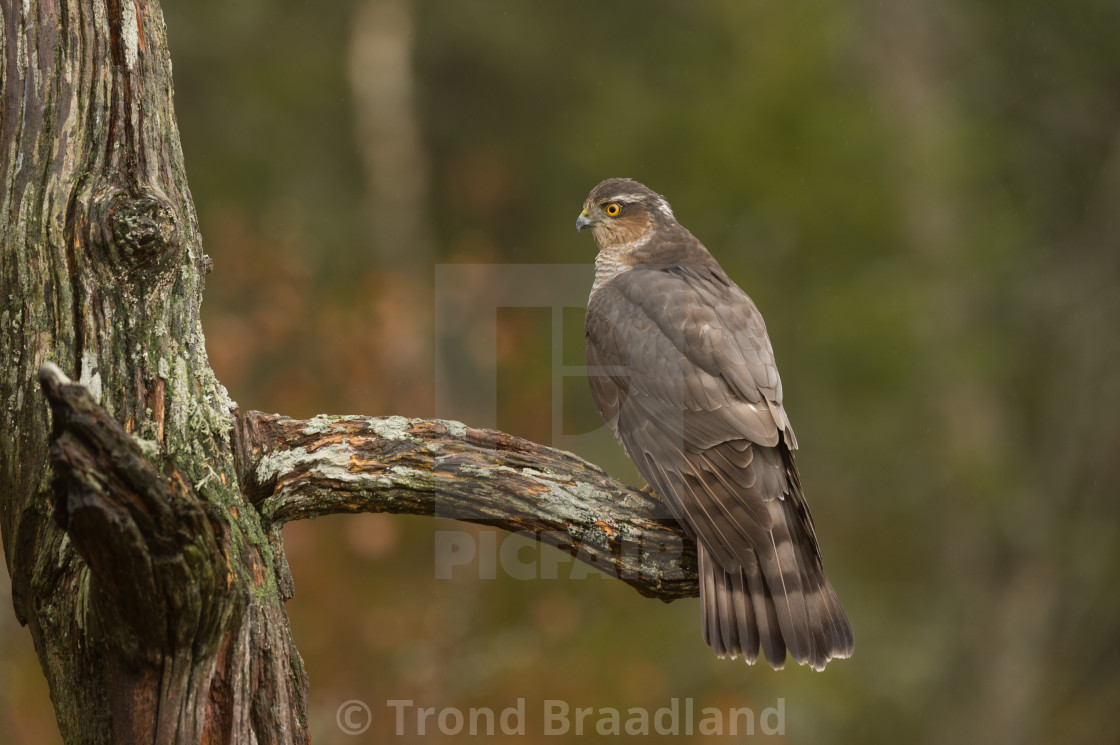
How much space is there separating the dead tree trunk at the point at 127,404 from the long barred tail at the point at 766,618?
1.33m

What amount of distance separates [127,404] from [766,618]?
87.1 inches

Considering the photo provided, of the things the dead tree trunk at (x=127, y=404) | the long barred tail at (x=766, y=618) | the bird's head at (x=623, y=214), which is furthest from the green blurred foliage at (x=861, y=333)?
the dead tree trunk at (x=127, y=404)

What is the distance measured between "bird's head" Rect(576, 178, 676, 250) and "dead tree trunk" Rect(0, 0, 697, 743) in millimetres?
2530

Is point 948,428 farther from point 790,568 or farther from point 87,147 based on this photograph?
point 87,147

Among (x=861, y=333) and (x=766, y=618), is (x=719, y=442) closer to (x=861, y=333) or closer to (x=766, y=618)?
(x=766, y=618)

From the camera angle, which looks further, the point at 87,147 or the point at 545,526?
the point at 545,526

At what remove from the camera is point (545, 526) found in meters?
3.43

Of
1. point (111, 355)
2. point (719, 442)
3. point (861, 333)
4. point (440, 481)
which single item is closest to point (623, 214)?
point (719, 442)

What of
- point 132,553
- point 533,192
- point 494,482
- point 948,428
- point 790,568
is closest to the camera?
point 132,553

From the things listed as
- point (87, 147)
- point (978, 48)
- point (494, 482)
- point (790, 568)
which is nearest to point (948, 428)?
point (978, 48)

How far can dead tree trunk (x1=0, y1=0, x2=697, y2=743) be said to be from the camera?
2660mm

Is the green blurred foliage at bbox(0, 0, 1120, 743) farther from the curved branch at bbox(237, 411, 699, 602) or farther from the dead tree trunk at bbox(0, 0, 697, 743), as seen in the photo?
the dead tree trunk at bbox(0, 0, 697, 743)

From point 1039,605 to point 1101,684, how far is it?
89 centimetres

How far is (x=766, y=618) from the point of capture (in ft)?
11.6
